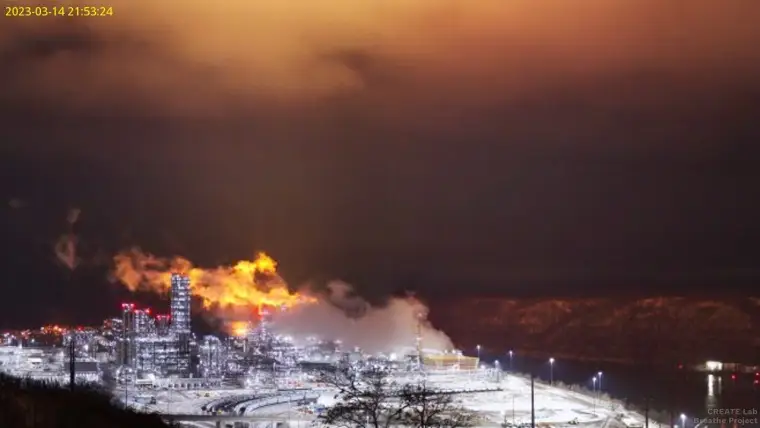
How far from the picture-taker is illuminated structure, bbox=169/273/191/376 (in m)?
65.1

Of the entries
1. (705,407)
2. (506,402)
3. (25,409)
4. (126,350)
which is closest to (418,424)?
(25,409)

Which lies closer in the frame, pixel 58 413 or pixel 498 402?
pixel 58 413

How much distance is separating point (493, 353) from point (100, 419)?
73456 millimetres

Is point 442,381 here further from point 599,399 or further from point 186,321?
point 186,321

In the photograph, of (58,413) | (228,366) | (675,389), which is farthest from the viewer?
(228,366)

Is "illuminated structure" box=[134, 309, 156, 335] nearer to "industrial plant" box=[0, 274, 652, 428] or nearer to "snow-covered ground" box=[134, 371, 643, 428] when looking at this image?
"industrial plant" box=[0, 274, 652, 428]

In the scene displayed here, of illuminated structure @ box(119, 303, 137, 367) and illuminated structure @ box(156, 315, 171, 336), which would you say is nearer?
illuminated structure @ box(119, 303, 137, 367)

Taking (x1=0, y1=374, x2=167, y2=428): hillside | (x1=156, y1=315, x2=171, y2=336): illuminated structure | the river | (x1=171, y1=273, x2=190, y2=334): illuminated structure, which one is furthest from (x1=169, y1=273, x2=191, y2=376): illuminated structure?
(x1=0, y1=374, x2=167, y2=428): hillside

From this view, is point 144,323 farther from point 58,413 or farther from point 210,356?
point 58,413

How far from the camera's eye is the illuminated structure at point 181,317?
65062 mm

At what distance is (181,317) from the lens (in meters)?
67.9

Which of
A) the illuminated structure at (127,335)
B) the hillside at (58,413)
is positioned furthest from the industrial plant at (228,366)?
the hillside at (58,413)

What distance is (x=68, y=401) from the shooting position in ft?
50.3

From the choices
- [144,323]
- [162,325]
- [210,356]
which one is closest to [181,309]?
[162,325]
